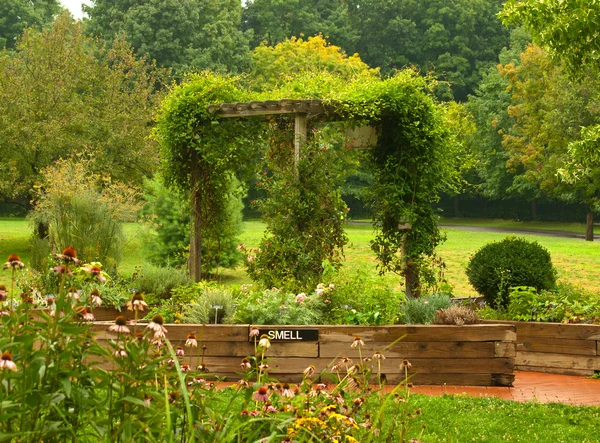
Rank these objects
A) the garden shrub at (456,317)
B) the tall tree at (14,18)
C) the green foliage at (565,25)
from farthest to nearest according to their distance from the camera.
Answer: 1. the tall tree at (14,18)
2. the green foliage at (565,25)
3. the garden shrub at (456,317)

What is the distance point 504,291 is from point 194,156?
4055 mm

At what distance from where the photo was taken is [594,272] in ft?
53.5

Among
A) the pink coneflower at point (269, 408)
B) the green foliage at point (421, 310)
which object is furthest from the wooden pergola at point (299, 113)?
the pink coneflower at point (269, 408)

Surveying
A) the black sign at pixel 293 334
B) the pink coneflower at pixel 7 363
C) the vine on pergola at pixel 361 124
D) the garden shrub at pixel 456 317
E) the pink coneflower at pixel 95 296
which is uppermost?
the vine on pergola at pixel 361 124

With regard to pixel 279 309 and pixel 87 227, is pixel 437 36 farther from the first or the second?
pixel 279 309

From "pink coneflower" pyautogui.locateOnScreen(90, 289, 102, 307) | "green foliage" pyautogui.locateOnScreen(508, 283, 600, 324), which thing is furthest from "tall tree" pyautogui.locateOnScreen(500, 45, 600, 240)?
"pink coneflower" pyautogui.locateOnScreen(90, 289, 102, 307)

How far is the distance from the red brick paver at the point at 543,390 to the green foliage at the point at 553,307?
0.64 m

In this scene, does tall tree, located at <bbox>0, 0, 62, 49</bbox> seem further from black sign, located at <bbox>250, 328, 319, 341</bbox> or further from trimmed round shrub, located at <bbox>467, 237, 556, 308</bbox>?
black sign, located at <bbox>250, 328, 319, 341</bbox>

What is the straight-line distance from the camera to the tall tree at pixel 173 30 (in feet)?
109

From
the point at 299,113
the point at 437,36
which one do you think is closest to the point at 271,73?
the point at 437,36

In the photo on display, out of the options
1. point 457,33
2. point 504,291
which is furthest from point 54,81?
point 457,33

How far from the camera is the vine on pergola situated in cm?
867

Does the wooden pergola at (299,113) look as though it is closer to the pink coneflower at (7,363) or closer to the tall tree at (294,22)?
the pink coneflower at (7,363)

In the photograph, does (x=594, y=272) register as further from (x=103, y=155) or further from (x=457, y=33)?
(x=457, y=33)
